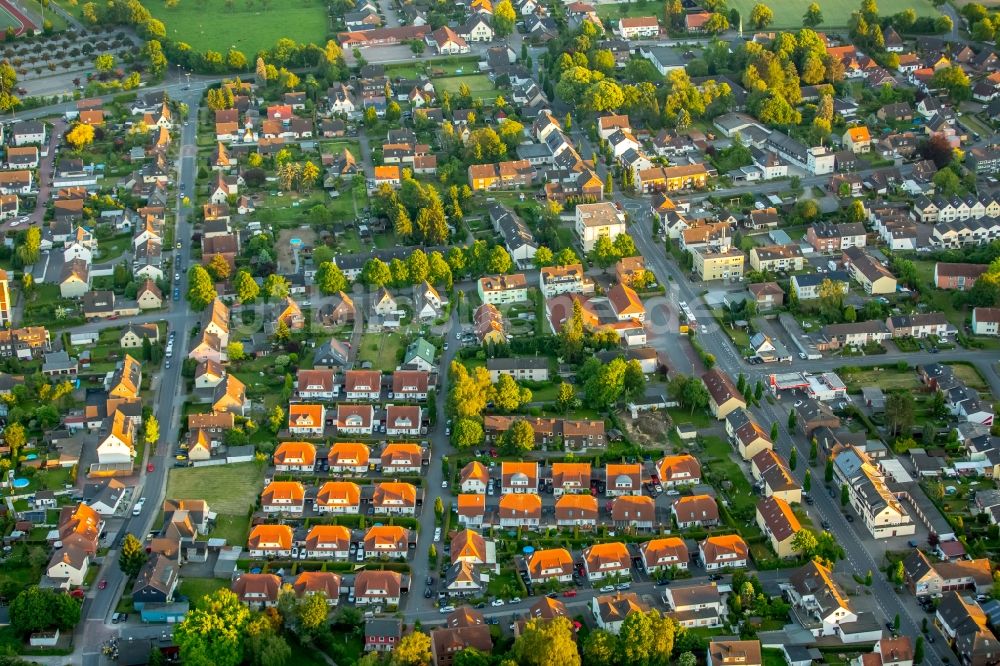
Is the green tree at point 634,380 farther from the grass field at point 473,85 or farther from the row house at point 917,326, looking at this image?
the grass field at point 473,85

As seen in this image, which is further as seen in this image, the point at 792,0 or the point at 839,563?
the point at 792,0

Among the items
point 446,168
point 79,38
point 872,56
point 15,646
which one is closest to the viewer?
point 15,646

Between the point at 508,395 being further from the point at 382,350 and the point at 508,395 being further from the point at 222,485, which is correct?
the point at 222,485

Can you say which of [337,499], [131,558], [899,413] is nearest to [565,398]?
[337,499]

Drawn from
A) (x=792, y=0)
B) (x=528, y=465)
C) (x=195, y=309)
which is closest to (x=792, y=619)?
(x=528, y=465)

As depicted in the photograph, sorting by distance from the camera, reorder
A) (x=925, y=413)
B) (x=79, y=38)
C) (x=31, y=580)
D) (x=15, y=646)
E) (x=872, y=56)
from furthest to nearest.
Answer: (x=79, y=38)
(x=872, y=56)
(x=925, y=413)
(x=31, y=580)
(x=15, y=646)

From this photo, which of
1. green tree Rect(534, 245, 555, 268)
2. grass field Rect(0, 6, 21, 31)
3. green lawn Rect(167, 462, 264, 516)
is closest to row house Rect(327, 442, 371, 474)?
green lawn Rect(167, 462, 264, 516)

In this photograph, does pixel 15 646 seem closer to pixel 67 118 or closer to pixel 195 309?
pixel 195 309
